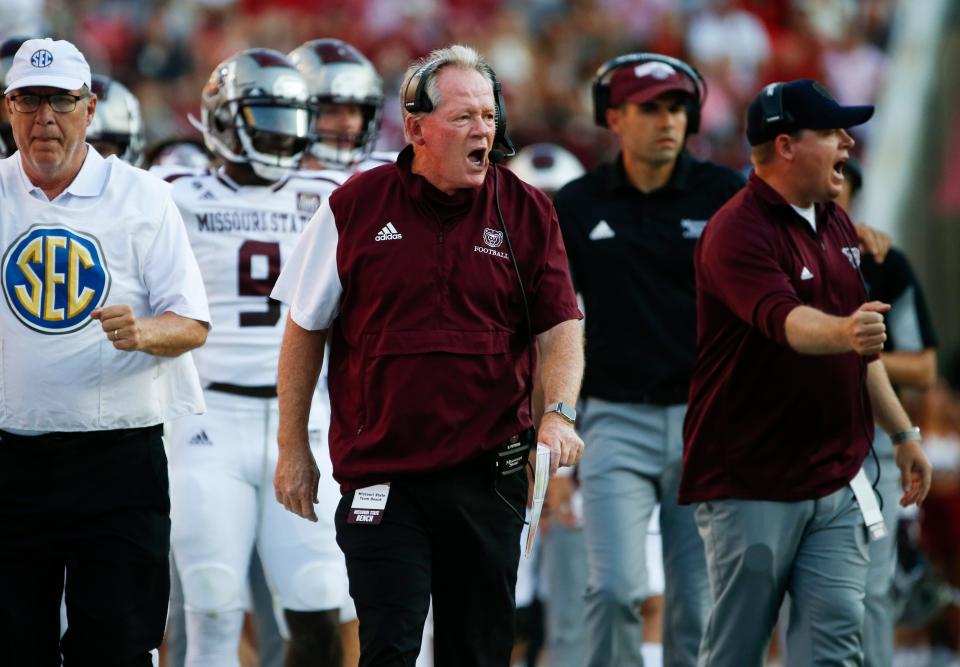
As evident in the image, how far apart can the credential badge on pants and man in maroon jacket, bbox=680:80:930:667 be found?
120 cm

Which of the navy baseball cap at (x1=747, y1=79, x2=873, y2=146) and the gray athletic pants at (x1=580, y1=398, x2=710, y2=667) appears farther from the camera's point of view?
the gray athletic pants at (x1=580, y1=398, x2=710, y2=667)

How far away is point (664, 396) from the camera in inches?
270

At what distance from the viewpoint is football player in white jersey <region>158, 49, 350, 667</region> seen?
6418mm

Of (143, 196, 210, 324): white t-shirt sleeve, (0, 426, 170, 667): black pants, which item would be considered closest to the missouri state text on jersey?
(143, 196, 210, 324): white t-shirt sleeve

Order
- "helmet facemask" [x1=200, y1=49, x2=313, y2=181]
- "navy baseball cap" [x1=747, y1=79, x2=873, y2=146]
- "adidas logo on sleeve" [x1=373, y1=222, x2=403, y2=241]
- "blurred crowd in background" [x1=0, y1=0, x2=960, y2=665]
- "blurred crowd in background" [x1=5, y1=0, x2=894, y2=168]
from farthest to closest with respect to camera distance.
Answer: "blurred crowd in background" [x1=5, y1=0, x2=894, y2=168]
"blurred crowd in background" [x1=0, y1=0, x2=960, y2=665]
"helmet facemask" [x1=200, y1=49, x2=313, y2=181]
"navy baseball cap" [x1=747, y1=79, x2=873, y2=146]
"adidas logo on sleeve" [x1=373, y1=222, x2=403, y2=241]

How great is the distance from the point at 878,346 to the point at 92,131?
12.9ft

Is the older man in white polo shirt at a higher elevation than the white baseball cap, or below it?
below

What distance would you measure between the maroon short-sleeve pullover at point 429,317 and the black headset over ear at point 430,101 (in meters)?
0.15

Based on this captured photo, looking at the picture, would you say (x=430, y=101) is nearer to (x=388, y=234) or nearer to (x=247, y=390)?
(x=388, y=234)

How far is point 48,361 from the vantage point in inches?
212

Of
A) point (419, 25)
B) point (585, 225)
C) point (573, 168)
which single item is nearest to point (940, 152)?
point (419, 25)

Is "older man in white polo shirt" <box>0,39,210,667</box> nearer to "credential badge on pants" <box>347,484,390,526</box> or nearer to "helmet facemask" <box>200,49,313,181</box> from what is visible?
"credential badge on pants" <box>347,484,390,526</box>

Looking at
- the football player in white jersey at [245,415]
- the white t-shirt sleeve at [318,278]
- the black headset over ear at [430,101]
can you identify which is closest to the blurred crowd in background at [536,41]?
the football player in white jersey at [245,415]

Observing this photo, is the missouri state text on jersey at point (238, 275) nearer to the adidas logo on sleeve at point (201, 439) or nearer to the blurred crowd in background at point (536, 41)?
the adidas logo on sleeve at point (201, 439)
